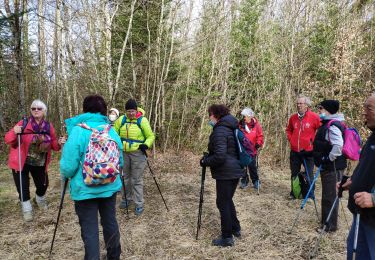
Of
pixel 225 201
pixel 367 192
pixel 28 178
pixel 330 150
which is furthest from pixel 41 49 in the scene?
pixel 367 192

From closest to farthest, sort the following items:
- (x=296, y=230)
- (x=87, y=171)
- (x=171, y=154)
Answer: (x=87, y=171), (x=296, y=230), (x=171, y=154)

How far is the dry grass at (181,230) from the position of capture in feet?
13.8

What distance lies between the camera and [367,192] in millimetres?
2443

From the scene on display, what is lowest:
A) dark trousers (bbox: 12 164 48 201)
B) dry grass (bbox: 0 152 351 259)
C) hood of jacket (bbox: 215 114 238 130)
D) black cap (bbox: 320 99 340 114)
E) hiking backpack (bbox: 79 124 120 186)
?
dry grass (bbox: 0 152 351 259)

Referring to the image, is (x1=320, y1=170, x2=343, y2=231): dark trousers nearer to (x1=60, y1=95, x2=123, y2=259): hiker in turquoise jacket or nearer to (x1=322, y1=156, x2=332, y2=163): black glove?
(x1=322, y1=156, x2=332, y2=163): black glove

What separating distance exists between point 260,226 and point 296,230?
546 mm

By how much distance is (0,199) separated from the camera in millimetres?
6566

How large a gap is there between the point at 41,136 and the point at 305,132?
4664 mm

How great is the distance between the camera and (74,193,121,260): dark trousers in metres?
3.38

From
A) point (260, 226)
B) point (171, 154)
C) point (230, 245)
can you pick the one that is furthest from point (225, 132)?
point (171, 154)

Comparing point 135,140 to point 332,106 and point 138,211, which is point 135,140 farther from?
point 332,106

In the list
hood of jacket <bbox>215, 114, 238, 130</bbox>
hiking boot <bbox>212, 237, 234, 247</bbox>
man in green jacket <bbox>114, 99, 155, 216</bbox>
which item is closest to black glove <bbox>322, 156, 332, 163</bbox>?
hood of jacket <bbox>215, 114, 238, 130</bbox>

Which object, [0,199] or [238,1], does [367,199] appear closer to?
[0,199]

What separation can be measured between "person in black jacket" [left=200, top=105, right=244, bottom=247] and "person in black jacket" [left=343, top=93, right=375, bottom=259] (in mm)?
1700
